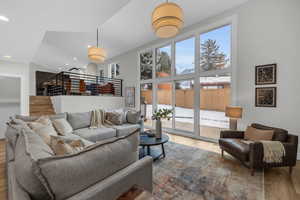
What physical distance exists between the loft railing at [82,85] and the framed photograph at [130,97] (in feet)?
1.81

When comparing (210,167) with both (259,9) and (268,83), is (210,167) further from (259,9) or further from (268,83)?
(259,9)

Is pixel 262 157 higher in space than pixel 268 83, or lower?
lower

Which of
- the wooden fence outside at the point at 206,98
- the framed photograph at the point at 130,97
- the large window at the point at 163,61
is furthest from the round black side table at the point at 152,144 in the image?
the framed photograph at the point at 130,97

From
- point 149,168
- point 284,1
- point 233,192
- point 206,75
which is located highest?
point 284,1

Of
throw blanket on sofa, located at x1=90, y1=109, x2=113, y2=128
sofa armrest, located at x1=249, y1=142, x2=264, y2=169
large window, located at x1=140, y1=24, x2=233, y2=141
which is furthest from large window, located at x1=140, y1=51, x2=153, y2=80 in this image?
sofa armrest, located at x1=249, y1=142, x2=264, y2=169

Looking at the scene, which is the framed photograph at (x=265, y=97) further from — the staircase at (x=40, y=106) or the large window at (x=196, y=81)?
the staircase at (x=40, y=106)

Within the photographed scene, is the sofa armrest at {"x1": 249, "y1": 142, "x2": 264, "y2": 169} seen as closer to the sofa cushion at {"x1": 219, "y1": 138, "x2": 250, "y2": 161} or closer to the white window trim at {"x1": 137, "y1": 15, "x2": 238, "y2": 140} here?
the sofa cushion at {"x1": 219, "y1": 138, "x2": 250, "y2": 161}

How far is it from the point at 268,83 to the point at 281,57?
592 millimetres

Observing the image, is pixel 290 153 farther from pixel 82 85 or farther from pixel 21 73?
pixel 21 73

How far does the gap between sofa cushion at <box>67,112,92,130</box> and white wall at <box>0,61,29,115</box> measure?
264cm

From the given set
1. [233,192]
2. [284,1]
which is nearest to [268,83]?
[284,1]

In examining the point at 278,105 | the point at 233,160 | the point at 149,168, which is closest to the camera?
the point at 149,168

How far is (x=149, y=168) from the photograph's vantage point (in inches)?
50.4

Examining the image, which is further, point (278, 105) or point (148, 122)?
point (148, 122)
